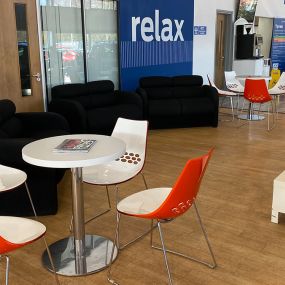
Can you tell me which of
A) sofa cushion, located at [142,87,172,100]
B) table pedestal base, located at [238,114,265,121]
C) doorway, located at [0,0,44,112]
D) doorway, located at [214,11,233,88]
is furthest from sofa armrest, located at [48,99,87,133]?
doorway, located at [214,11,233,88]

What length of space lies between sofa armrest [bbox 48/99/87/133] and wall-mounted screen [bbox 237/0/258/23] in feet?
21.8

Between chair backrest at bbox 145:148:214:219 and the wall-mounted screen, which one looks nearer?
chair backrest at bbox 145:148:214:219

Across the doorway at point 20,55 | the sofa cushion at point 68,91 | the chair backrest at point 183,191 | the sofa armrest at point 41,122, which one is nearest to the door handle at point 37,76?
the doorway at point 20,55

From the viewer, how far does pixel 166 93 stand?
7.21m

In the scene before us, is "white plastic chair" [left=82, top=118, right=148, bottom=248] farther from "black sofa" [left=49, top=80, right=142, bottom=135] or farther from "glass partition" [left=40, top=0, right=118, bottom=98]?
"glass partition" [left=40, top=0, right=118, bottom=98]

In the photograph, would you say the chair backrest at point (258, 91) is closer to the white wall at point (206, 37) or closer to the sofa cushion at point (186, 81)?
the sofa cushion at point (186, 81)

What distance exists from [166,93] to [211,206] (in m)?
3.85

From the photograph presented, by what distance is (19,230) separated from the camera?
7.13 ft

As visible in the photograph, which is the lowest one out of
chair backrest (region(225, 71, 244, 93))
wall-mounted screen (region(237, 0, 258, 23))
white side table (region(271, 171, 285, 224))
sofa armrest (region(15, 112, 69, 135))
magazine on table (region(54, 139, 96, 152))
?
white side table (region(271, 171, 285, 224))

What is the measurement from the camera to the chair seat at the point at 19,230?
2.07m

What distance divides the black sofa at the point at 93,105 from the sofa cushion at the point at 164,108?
0.37 m

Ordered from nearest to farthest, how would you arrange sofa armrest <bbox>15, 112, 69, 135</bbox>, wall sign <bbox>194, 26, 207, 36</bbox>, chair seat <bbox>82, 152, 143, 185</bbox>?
A: chair seat <bbox>82, 152, 143, 185</bbox>
sofa armrest <bbox>15, 112, 69, 135</bbox>
wall sign <bbox>194, 26, 207, 36</bbox>

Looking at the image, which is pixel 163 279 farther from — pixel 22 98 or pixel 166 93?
pixel 166 93

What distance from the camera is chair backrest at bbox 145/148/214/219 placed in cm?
217
